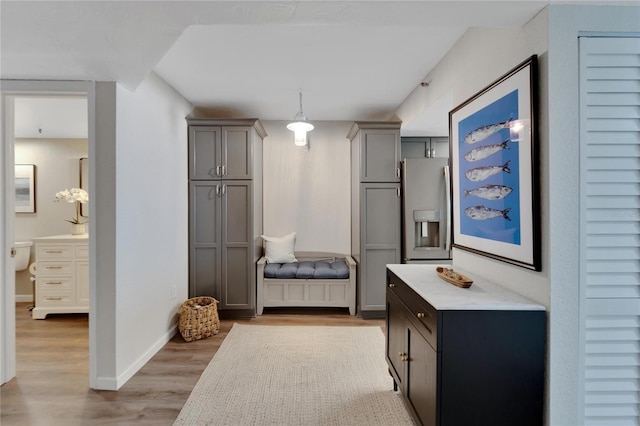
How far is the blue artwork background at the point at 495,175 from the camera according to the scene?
5.39ft

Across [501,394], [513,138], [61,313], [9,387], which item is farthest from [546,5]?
[61,313]

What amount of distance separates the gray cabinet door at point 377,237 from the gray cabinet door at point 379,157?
98 mm

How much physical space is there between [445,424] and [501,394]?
0.91ft

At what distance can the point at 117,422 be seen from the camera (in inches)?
79.4

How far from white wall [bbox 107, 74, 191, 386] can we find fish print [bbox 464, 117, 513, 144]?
96.9 inches

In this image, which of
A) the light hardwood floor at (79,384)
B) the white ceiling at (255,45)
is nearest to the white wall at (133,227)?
the light hardwood floor at (79,384)

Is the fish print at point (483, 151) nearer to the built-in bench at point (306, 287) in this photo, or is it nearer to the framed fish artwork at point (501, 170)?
the framed fish artwork at point (501, 170)

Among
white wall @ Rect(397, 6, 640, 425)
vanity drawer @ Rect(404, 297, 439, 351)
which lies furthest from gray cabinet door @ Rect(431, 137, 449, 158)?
vanity drawer @ Rect(404, 297, 439, 351)

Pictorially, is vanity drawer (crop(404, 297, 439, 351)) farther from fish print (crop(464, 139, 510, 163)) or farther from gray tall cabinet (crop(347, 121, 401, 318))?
gray tall cabinet (crop(347, 121, 401, 318))

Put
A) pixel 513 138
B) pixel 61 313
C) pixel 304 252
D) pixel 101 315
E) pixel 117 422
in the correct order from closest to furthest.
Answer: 1. pixel 513 138
2. pixel 117 422
3. pixel 101 315
4. pixel 61 313
5. pixel 304 252

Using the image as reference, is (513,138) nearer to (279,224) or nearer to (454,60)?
(454,60)

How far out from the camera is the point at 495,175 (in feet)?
5.91

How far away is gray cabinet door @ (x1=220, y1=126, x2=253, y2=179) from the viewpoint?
393 cm

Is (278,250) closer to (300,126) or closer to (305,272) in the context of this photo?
(305,272)
